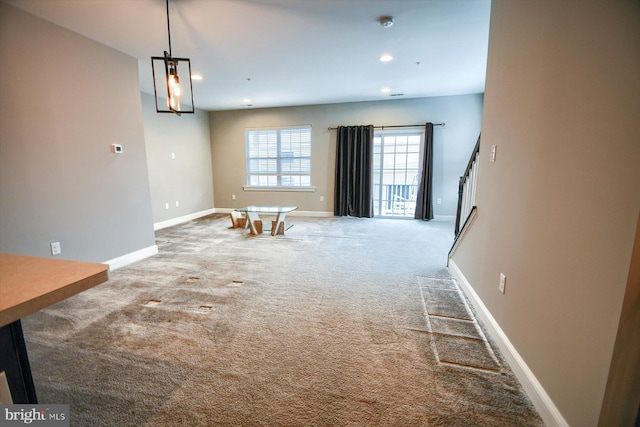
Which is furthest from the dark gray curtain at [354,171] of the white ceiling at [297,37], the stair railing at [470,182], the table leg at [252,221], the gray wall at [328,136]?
the stair railing at [470,182]

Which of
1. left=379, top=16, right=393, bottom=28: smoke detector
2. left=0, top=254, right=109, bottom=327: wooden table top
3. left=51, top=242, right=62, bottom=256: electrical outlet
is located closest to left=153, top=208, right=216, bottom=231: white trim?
left=51, top=242, right=62, bottom=256: electrical outlet

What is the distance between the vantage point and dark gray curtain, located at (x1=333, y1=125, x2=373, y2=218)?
19.3ft

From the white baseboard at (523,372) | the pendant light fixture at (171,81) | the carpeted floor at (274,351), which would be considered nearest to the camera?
the white baseboard at (523,372)

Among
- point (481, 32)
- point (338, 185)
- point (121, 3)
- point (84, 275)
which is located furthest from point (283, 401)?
point (338, 185)

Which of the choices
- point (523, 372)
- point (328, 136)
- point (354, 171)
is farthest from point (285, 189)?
point (523, 372)

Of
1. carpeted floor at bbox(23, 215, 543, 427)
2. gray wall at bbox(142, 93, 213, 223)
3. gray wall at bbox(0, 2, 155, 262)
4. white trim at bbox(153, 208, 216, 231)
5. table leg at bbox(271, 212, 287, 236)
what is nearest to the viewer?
carpeted floor at bbox(23, 215, 543, 427)

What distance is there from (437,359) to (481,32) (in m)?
3.18

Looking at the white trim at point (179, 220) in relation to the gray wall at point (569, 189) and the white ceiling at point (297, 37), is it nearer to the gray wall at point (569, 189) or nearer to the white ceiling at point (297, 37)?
the white ceiling at point (297, 37)

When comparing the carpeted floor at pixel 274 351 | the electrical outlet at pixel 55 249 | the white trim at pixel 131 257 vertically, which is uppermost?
the electrical outlet at pixel 55 249

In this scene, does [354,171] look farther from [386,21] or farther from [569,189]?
[569,189]

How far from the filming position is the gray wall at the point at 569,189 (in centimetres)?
90

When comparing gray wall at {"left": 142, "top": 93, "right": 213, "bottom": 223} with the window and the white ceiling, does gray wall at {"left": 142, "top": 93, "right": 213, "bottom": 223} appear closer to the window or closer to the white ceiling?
the white ceiling

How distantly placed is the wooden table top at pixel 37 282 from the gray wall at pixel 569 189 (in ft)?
5.79

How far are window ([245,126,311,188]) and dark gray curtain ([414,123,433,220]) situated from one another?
2568 mm
